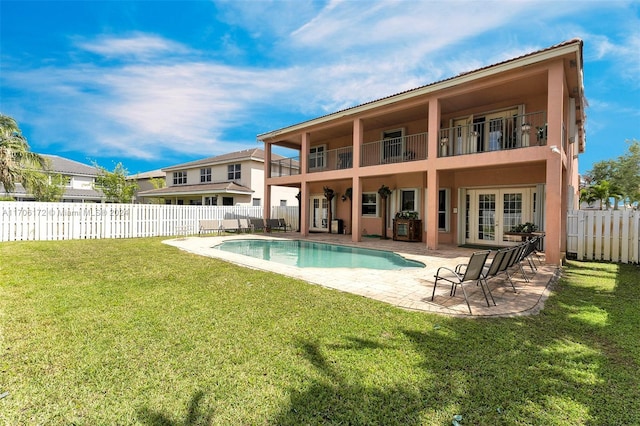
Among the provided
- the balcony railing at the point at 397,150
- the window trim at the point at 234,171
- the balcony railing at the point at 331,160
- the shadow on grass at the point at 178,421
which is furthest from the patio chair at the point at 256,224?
the shadow on grass at the point at 178,421

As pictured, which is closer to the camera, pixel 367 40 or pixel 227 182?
pixel 367 40

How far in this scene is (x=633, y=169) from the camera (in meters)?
29.7

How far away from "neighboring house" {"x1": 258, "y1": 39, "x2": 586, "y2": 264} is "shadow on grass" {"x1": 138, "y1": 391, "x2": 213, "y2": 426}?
10.2 metres

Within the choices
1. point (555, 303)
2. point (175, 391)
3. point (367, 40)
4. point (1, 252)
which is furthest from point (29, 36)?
point (555, 303)

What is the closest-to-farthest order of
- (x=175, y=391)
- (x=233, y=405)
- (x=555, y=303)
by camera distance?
(x=233, y=405)
(x=175, y=391)
(x=555, y=303)

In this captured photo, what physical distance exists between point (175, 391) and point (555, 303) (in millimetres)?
→ 6010

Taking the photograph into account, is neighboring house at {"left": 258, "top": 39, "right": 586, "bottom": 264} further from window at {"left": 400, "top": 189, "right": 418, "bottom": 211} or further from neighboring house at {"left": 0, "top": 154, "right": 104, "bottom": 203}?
neighboring house at {"left": 0, "top": 154, "right": 104, "bottom": 203}

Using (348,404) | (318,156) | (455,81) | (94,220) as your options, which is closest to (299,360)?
(348,404)

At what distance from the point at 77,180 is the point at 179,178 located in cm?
1387

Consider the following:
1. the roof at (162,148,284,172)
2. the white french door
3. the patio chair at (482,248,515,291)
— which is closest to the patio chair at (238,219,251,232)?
the white french door

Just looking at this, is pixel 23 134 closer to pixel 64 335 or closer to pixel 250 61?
pixel 250 61

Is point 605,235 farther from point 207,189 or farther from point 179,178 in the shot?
point 179,178

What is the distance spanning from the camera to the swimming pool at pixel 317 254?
9.23 meters

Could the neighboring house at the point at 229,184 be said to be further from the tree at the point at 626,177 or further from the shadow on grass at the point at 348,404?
the tree at the point at 626,177
